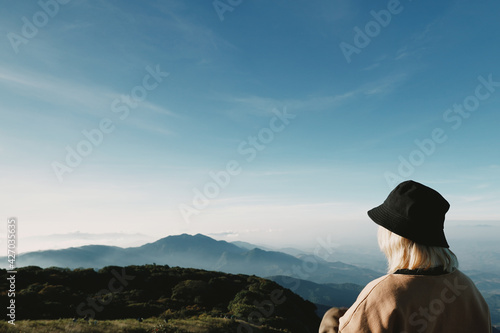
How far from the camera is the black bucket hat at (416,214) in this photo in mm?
2072

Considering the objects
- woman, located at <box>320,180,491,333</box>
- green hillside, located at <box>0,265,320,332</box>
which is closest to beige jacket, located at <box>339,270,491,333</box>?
woman, located at <box>320,180,491,333</box>

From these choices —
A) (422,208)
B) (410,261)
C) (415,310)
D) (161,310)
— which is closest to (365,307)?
(415,310)

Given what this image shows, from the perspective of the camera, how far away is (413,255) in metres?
2.07

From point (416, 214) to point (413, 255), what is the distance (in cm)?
31

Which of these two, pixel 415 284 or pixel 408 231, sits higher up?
pixel 408 231

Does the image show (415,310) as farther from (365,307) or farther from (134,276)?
(134,276)

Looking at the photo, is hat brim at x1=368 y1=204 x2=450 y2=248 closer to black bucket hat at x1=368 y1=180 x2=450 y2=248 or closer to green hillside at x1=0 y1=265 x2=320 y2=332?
black bucket hat at x1=368 y1=180 x2=450 y2=248

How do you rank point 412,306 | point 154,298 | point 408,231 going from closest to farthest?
point 412,306, point 408,231, point 154,298

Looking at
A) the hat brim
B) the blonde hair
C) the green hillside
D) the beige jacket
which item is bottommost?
the green hillside

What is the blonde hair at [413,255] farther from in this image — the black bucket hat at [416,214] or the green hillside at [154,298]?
the green hillside at [154,298]

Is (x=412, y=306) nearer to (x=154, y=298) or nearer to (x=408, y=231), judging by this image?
(x=408, y=231)

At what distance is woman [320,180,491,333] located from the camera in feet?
6.08

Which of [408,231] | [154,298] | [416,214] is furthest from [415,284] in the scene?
[154,298]

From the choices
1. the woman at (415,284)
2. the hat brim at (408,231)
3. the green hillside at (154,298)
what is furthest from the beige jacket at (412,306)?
the green hillside at (154,298)
